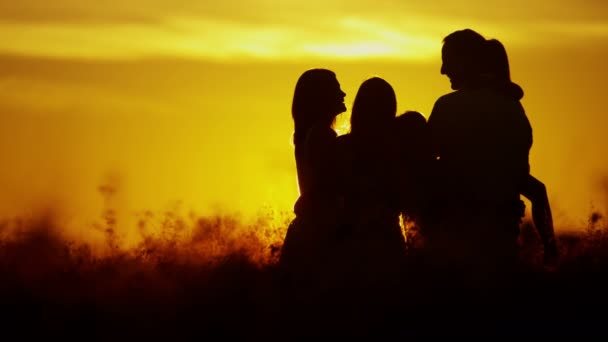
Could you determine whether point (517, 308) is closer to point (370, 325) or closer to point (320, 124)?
point (370, 325)

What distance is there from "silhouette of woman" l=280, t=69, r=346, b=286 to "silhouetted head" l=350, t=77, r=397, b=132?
277 mm

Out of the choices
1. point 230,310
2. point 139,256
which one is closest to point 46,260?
point 139,256

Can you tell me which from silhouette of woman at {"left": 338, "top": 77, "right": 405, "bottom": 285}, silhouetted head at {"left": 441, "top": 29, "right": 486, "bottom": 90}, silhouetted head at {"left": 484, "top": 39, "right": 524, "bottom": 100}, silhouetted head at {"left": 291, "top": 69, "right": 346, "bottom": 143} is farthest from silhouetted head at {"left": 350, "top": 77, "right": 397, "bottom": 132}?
silhouetted head at {"left": 484, "top": 39, "right": 524, "bottom": 100}

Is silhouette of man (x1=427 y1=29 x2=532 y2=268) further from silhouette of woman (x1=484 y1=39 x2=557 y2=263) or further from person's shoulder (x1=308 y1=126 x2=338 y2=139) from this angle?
person's shoulder (x1=308 y1=126 x2=338 y2=139)

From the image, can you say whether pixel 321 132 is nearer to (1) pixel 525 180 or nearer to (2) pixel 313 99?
(2) pixel 313 99

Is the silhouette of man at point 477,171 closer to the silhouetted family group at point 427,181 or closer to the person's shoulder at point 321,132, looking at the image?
the silhouetted family group at point 427,181

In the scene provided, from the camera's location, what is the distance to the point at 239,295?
1061 centimetres

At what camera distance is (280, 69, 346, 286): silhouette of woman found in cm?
1062

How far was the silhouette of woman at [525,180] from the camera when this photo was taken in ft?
35.0

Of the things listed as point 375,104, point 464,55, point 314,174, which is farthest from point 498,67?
point 314,174

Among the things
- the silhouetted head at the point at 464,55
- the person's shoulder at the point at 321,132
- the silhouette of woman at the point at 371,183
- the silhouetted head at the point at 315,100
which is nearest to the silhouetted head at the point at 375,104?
the silhouette of woman at the point at 371,183

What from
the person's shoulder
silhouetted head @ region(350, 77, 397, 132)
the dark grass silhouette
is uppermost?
silhouetted head @ region(350, 77, 397, 132)

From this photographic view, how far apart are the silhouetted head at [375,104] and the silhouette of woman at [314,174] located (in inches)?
10.9

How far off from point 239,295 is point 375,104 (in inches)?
60.5
